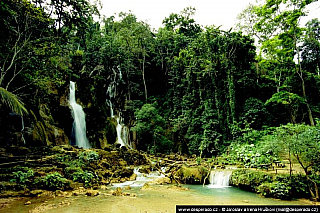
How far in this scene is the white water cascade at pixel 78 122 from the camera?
1895 cm

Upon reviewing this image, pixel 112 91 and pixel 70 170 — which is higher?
pixel 112 91

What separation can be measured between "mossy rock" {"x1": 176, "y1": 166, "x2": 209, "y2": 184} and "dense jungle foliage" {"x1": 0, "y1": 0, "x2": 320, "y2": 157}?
7.58 metres

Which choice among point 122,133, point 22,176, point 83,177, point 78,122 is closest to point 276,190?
point 83,177

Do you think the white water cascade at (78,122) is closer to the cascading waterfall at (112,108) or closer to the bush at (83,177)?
the cascading waterfall at (112,108)

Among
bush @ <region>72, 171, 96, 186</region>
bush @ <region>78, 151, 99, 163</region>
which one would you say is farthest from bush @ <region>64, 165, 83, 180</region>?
bush @ <region>78, 151, 99, 163</region>

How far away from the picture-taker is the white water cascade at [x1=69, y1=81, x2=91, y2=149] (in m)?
19.0

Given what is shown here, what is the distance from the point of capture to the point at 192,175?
1150 centimetres

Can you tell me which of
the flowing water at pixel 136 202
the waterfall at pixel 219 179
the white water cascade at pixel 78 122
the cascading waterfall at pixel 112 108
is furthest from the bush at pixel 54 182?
the cascading waterfall at pixel 112 108

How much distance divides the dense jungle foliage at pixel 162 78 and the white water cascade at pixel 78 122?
22.7 inches

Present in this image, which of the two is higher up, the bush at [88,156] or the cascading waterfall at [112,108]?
the cascading waterfall at [112,108]

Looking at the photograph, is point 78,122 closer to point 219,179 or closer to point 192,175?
point 192,175

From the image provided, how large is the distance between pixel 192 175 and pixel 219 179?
1.48 m

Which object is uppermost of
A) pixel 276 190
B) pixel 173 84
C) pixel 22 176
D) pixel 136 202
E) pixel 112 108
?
pixel 173 84

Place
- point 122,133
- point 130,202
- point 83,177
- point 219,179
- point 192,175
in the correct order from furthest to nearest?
1. point 122,133
2. point 192,175
3. point 219,179
4. point 83,177
5. point 130,202
